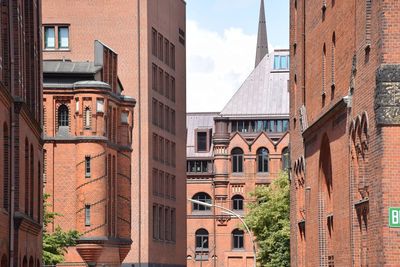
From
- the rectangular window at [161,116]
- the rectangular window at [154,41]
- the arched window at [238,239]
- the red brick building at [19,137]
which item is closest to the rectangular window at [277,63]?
the arched window at [238,239]

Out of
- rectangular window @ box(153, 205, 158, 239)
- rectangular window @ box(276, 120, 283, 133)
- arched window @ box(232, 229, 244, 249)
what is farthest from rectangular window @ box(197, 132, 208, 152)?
rectangular window @ box(153, 205, 158, 239)

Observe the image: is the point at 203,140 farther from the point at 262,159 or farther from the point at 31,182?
the point at 31,182

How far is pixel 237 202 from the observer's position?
446ft

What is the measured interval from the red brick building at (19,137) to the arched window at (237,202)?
90.6 meters

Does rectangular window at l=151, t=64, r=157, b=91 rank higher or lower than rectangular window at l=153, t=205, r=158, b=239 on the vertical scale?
higher

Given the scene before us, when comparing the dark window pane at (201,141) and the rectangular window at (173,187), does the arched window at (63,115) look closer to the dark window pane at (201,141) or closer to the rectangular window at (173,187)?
the rectangular window at (173,187)

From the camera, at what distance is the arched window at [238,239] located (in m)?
134

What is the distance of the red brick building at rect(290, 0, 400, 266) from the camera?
30406mm

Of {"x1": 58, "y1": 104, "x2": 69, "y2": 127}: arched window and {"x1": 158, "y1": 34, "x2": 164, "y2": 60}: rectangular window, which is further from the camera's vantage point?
{"x1": 158, "y1": 34, "x2": 164, "y2": 60}: rectangular window

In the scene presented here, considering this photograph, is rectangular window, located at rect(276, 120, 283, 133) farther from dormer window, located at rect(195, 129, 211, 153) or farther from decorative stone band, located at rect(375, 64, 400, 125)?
decorative stone band, located at rect(375, 64, 400, 125)

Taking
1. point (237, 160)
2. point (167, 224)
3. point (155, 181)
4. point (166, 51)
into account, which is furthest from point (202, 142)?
point (155, 181)

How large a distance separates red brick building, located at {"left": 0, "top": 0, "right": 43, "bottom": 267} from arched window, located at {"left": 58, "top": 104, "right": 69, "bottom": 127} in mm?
36492

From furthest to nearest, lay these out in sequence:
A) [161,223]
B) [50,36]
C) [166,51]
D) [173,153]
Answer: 1. [173,153]
2. [166,51]
3. [161,223]
4. [50,36]

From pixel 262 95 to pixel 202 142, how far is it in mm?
9417
